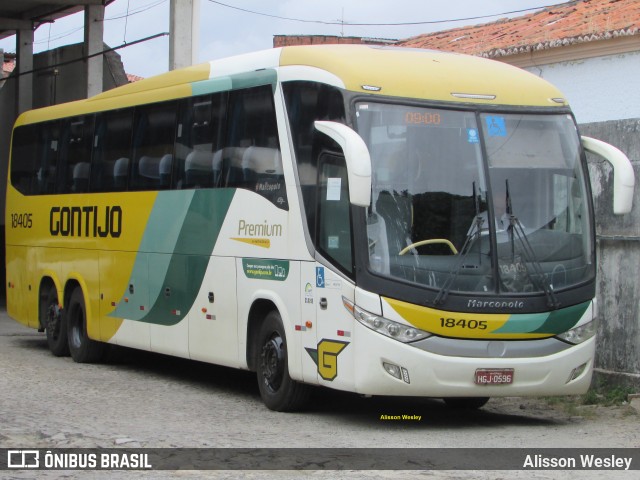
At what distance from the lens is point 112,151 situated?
15.6 meters

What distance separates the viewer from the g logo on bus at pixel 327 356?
1044 cm

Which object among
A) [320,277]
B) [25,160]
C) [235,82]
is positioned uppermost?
[235,82]

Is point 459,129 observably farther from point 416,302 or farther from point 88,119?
point 88,119

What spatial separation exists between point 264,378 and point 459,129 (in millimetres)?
3242

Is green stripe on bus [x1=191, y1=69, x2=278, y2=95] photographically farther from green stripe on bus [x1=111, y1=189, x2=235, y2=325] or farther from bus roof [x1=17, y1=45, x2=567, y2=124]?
green stripe on bus [x1=111, y1=189, x2=235, y2=325]

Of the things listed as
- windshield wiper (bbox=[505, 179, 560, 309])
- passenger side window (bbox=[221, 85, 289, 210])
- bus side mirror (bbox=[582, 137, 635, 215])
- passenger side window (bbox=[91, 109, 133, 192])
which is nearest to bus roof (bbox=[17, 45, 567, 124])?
passenger side window (bbox=[221, 85, 289, 210])

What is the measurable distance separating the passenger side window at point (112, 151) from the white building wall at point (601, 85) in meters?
11.6

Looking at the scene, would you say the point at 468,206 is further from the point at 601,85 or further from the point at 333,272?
the point at 601,85

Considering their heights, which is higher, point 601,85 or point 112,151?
point 601,85

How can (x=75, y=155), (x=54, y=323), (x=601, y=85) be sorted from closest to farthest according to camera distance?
(x=75, y=155) < (x=54, y=323) < (x=601, y=85)

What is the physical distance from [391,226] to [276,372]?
2.20 m

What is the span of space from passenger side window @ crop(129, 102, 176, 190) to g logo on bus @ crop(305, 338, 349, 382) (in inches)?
159

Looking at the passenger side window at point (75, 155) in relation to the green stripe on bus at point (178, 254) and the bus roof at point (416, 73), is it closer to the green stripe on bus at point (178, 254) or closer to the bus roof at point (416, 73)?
the green stripe on bus at point (178, 254)

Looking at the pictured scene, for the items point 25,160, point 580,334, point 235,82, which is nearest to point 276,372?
point 580,334
